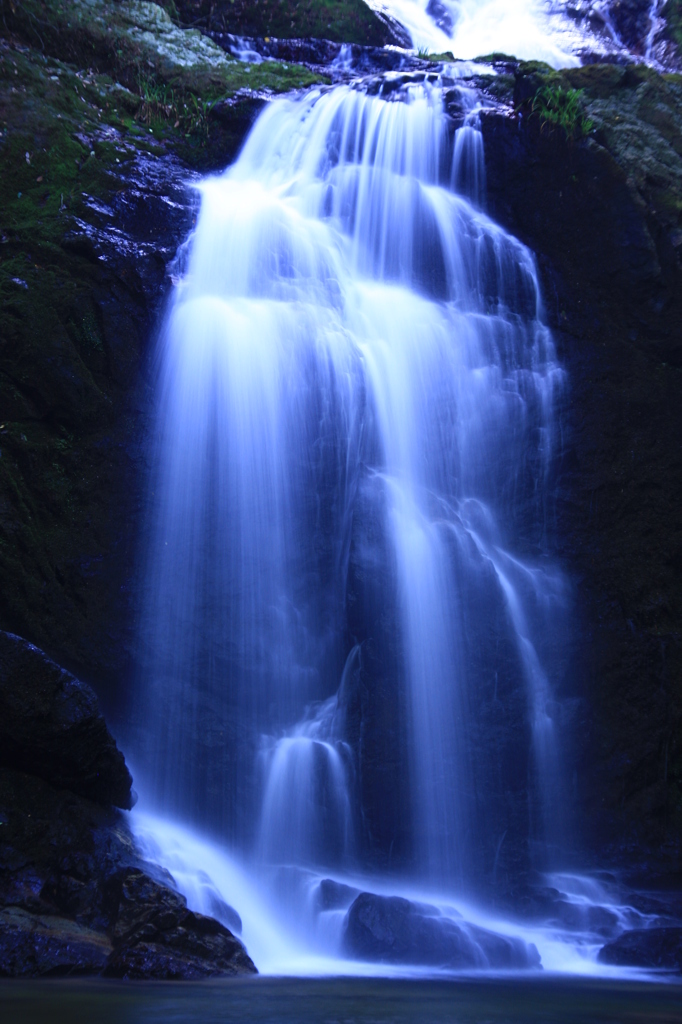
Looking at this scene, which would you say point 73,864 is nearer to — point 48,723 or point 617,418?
point 48,723

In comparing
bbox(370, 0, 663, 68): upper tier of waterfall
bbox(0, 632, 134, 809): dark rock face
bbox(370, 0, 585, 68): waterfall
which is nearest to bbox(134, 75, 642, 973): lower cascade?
bbox(0, 632, 134, 809): dark rock face

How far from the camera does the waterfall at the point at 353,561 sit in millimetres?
7363

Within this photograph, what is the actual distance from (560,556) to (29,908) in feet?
21.0

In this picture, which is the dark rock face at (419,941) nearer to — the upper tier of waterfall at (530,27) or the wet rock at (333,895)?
the wet rock at (333,895)

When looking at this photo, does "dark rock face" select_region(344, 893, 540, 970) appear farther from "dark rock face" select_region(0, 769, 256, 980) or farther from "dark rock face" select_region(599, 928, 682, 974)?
"dark rock face" select_region(0, 769, 256, 980)

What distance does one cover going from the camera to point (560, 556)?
912cm

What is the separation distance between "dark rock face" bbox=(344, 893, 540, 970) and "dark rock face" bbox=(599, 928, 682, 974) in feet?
2.17

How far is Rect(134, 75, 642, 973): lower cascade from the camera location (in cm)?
682

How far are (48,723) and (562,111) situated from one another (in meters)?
10.2

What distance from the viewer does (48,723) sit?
572 centimetres

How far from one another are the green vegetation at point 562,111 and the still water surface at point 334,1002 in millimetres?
10272

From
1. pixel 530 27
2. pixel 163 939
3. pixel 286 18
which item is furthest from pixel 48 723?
pixel 530 27

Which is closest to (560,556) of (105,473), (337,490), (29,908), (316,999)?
(337,490)

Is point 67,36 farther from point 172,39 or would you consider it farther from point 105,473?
point 105,473
